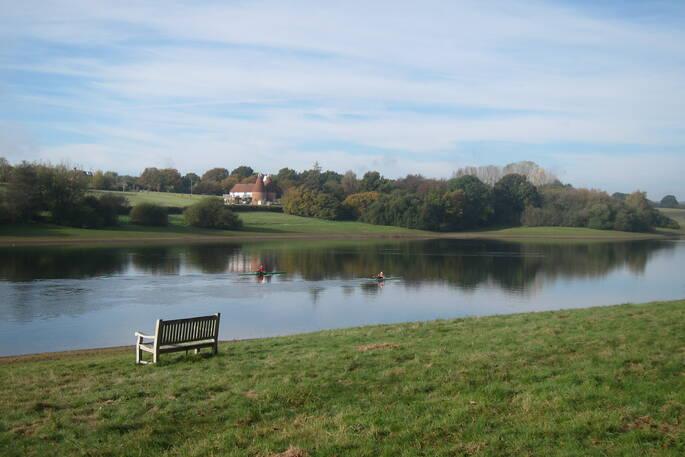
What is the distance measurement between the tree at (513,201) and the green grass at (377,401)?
12352 cm

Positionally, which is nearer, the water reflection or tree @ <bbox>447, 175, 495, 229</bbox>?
the water reflection

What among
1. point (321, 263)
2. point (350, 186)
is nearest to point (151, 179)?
point (350, 186)

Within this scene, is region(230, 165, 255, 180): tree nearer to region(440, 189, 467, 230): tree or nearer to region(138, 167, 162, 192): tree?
region(138, 167, 162, 192): tree

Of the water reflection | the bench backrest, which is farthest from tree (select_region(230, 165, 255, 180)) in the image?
the bench backrest

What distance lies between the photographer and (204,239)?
Answer: 8031cm

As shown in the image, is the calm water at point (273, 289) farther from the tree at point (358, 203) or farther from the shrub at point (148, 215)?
the tree at point (358, 203)

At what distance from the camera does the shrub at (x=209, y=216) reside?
9012 centimetres

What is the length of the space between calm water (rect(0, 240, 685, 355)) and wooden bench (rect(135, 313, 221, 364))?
8.01 metres

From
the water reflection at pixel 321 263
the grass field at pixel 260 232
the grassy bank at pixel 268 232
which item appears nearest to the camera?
the water reflection at pixel 321 263

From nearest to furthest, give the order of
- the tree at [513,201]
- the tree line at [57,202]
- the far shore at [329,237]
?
the far shore at [329,237] < the tree line at [57,202] < the tree at [513,201]

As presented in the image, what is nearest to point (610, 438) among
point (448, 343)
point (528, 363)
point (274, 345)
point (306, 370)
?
point (528, 363)

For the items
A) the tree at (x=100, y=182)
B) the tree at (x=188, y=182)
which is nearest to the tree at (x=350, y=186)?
the tree at (x=188, y=182)

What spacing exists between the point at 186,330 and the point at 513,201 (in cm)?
12919

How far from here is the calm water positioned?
77.6 feet
